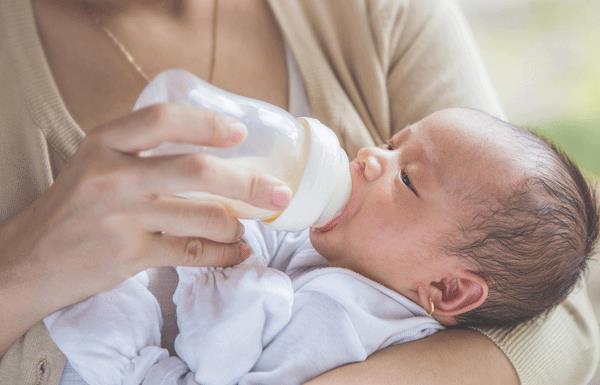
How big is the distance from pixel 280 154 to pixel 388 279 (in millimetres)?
301

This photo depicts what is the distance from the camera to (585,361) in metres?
1.39

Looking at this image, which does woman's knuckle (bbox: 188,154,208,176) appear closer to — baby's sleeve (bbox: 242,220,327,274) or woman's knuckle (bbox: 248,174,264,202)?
woman's knuckle (bbox: 248,174,264,202)

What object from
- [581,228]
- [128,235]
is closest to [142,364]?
[128,235]

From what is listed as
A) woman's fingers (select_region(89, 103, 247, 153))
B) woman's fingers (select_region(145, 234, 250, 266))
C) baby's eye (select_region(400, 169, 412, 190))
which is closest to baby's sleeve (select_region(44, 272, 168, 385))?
woman's fingers (select_region(145, 234, 250, 266))

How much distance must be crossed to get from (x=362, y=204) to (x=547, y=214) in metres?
0.26

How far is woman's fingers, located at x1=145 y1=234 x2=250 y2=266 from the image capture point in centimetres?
109

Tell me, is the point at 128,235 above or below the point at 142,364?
above

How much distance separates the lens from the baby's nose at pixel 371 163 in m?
1.22

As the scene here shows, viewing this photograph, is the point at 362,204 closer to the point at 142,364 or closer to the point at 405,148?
the point at 405,148

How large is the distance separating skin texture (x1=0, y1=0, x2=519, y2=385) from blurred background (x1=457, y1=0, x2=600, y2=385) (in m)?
0.95

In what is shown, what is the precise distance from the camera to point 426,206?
3.97 feet

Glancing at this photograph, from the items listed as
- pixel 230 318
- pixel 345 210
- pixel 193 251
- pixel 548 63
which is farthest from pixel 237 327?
pixel 548 63

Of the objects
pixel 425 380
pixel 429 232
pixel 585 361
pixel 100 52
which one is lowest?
pixel 585 361

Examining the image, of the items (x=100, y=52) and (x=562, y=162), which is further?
(x=100, y=52)
